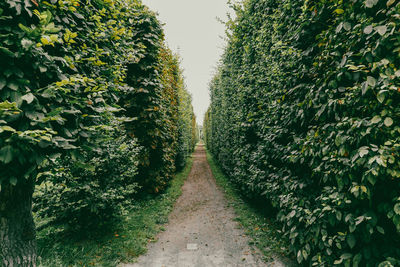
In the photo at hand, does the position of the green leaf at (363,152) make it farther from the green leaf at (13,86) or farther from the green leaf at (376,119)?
the green leaf at (13,86)

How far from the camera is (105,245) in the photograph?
4211mm

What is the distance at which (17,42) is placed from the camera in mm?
1688

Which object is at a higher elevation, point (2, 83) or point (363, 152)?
point (2, 83)

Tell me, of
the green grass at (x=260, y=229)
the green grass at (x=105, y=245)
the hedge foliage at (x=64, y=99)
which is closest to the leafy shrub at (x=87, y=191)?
the hedge foliage at (x=64, y=99)

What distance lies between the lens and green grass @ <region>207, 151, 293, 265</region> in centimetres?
399

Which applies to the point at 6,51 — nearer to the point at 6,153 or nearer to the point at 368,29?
the point at 6,153

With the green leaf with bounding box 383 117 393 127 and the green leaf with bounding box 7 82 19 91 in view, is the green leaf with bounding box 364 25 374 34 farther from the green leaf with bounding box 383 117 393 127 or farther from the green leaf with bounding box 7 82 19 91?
the green leaf with bounding box 7 82 19 91

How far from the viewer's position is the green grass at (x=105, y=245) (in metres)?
3.63

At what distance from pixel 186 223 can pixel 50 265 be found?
3.26m

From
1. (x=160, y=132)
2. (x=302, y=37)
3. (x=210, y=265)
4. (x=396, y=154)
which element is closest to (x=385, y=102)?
(x=396, y=154)

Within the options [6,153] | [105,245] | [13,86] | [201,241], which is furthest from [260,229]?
[13,86]

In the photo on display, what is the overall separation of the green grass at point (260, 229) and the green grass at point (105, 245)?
7.74 feet

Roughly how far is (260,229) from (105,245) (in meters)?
3.67

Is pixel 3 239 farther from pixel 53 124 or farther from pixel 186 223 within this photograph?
pixel 186 223
